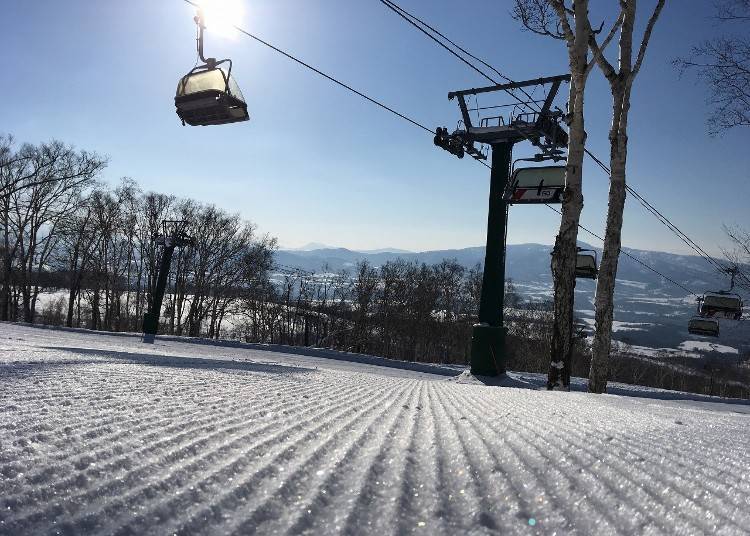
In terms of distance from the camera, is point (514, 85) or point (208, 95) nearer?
point (208, 95)

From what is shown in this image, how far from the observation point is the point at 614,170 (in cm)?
718

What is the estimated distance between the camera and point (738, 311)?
699 inches

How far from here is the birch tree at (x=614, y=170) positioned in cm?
705

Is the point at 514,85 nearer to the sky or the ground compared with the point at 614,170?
nearer to the sky

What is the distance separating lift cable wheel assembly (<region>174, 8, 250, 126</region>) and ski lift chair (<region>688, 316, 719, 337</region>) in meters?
21.6

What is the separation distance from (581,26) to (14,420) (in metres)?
8.00

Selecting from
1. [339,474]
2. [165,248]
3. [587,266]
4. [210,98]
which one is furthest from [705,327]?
[339,474]

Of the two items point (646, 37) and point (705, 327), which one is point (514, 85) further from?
point (705, 327)

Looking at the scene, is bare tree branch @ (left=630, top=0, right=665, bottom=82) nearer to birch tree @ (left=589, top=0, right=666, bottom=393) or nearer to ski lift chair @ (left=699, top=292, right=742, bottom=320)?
birch tree @ (left=589, top=0, right=666, bottom=393)

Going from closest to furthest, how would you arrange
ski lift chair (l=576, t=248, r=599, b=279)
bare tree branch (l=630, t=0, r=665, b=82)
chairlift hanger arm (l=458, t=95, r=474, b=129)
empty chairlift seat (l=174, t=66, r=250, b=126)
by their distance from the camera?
empty chairlift seat (l=174, t=66, r=250, b=126) → bare tree branch (l=630, t=0, r=665, b=82) → ski lift chair (l=576, t=248, r=599, b=279) → chairlift hanger arm (l=458, t=95, r=474, b=129)

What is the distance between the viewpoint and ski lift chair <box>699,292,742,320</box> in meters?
17.8

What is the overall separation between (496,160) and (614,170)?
14.7 ft

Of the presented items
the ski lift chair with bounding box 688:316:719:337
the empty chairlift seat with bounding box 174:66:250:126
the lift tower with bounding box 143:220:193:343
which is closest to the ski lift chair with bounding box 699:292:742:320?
the ski lift chair with bounding box 688:316:719:337

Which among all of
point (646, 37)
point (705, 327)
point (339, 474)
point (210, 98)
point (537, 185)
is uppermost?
point (646, 37)
